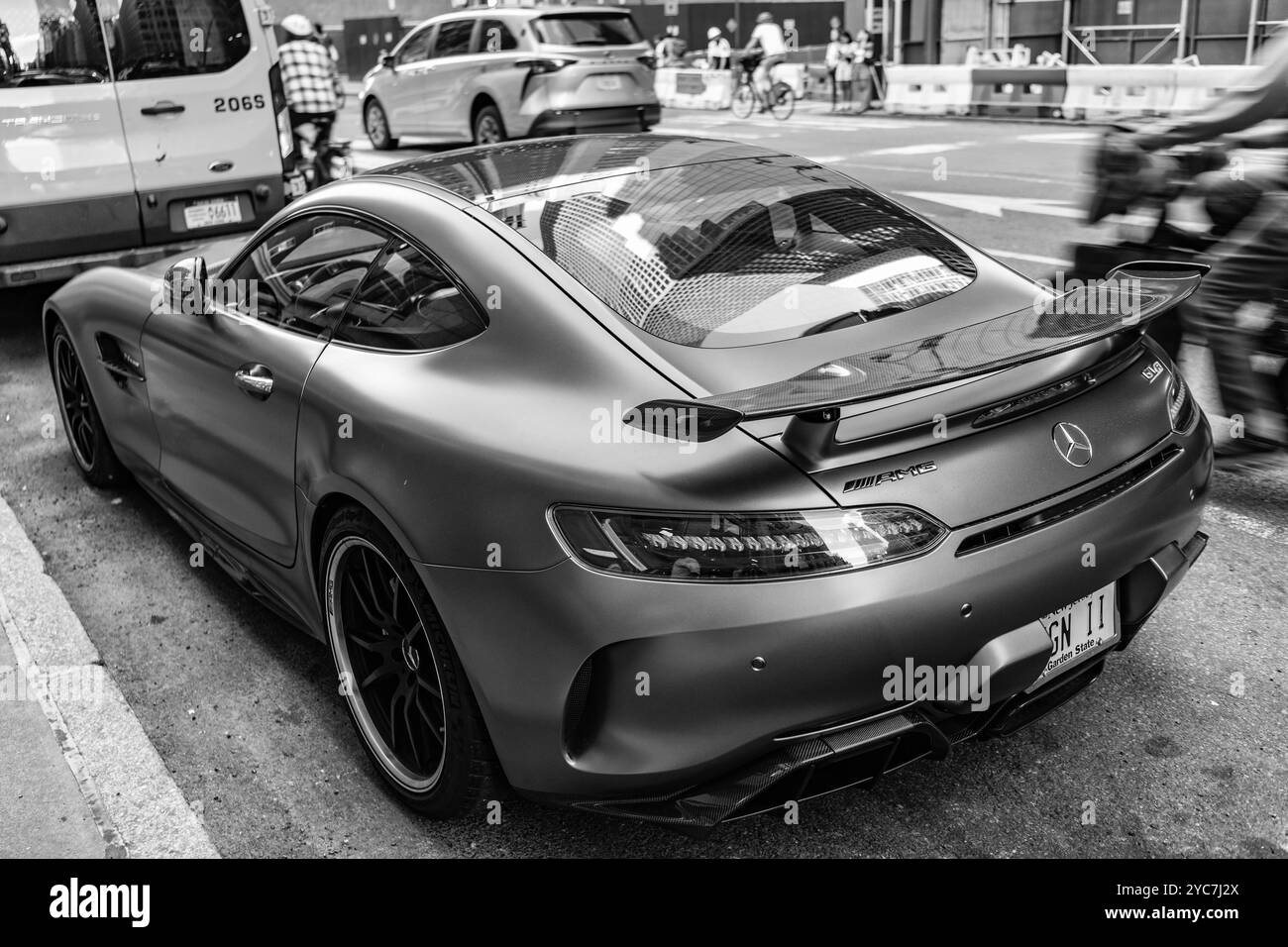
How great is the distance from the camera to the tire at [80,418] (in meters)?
5.14

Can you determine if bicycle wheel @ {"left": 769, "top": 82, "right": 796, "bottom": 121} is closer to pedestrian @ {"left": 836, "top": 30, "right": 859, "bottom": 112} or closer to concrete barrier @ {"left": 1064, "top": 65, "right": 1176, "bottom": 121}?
pedestrian @ {"left": 836, "top": 30, "right": 859, "bottom": 112}

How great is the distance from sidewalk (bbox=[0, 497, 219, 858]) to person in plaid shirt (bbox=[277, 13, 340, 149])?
8372 millimetres

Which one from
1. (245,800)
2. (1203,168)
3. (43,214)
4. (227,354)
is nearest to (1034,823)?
(245,800)

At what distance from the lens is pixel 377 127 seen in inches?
735

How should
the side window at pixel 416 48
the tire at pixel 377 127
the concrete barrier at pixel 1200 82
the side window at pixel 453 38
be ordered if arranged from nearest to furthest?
1. the side window at pixel 453 38
2. the concrete barrier at pixel 1200 82
3. the side window at pixel 416 48
4. the tire at pixel 377 127

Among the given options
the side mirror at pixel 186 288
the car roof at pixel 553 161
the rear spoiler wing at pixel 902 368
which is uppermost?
the car roof at pixel 553 161

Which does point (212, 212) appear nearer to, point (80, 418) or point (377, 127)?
point (80, 418)

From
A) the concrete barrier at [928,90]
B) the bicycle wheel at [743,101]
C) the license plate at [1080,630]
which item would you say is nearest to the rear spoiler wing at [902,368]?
the license plate at [1080,630]

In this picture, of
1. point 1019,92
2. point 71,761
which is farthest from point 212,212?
point 1019,92

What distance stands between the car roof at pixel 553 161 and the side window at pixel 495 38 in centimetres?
1216

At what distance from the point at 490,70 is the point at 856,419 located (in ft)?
45.9

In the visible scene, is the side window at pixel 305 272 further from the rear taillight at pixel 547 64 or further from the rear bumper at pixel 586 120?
the rear taillight at pixel 547 64

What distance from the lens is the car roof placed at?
3334mm
